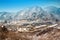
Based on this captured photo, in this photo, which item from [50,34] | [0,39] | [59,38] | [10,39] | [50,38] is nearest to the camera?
[0,39]

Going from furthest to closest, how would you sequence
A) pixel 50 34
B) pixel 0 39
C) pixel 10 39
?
pixel 50 34, pixel 10 39, pixel 0 39

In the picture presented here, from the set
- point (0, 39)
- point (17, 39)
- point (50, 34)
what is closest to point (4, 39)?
point (0, 39)

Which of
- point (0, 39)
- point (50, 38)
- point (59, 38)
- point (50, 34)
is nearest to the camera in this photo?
point (0, 39)

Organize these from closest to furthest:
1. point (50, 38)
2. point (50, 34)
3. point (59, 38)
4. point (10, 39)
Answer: point (10, 39) < point (59, 38) < point (50, 38) < point (50, 34)

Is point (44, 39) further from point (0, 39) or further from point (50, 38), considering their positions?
point (0, 39)

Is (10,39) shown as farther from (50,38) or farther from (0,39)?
(50,38)

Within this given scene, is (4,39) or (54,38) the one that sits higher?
(4,39)

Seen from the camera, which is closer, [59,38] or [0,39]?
[0,39]

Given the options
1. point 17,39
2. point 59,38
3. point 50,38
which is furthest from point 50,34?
point 17,39

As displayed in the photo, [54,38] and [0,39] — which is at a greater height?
[0,39]
